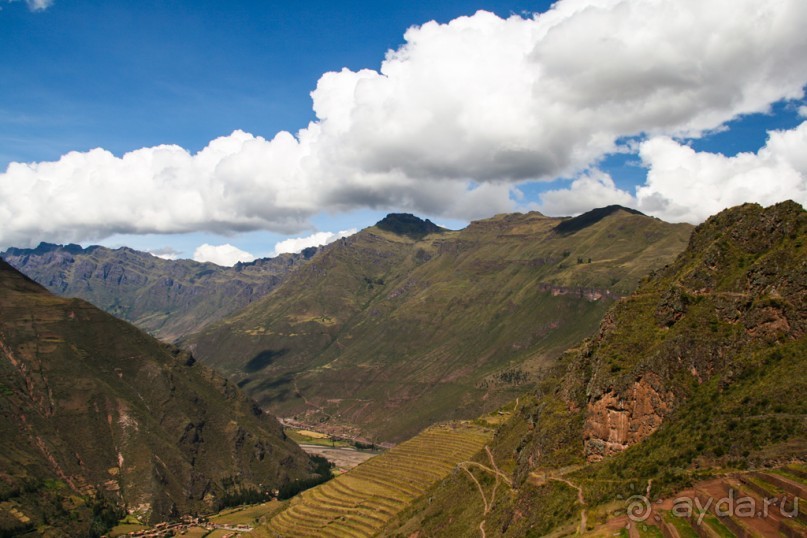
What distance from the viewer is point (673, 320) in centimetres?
10906

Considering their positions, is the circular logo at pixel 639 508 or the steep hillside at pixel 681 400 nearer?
the circular logo at pixel 639 508

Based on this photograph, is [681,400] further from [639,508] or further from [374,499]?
[374,499]

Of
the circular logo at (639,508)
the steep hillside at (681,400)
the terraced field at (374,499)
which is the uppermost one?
the steep hillside at (681,400)

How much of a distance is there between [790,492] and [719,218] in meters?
93.3

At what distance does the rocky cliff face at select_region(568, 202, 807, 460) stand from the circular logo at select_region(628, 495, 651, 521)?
2488 cm

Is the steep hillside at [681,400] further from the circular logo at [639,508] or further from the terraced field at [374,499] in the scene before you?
the terraced field at [374,499]

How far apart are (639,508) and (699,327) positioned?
44.9m

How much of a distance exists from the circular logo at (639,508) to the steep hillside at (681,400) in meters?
1.79

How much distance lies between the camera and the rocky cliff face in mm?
95625

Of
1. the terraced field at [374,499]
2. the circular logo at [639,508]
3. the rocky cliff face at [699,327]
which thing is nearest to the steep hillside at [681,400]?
the rocky cliff face at [699,327]

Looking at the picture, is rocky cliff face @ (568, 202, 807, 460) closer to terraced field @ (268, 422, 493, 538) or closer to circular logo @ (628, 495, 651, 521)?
circular logo @ (628, 495, 651, 521)

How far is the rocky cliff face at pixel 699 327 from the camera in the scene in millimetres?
95625

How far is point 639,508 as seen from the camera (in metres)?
70.9

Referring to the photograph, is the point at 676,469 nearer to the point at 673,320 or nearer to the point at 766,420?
the point at 766,420
